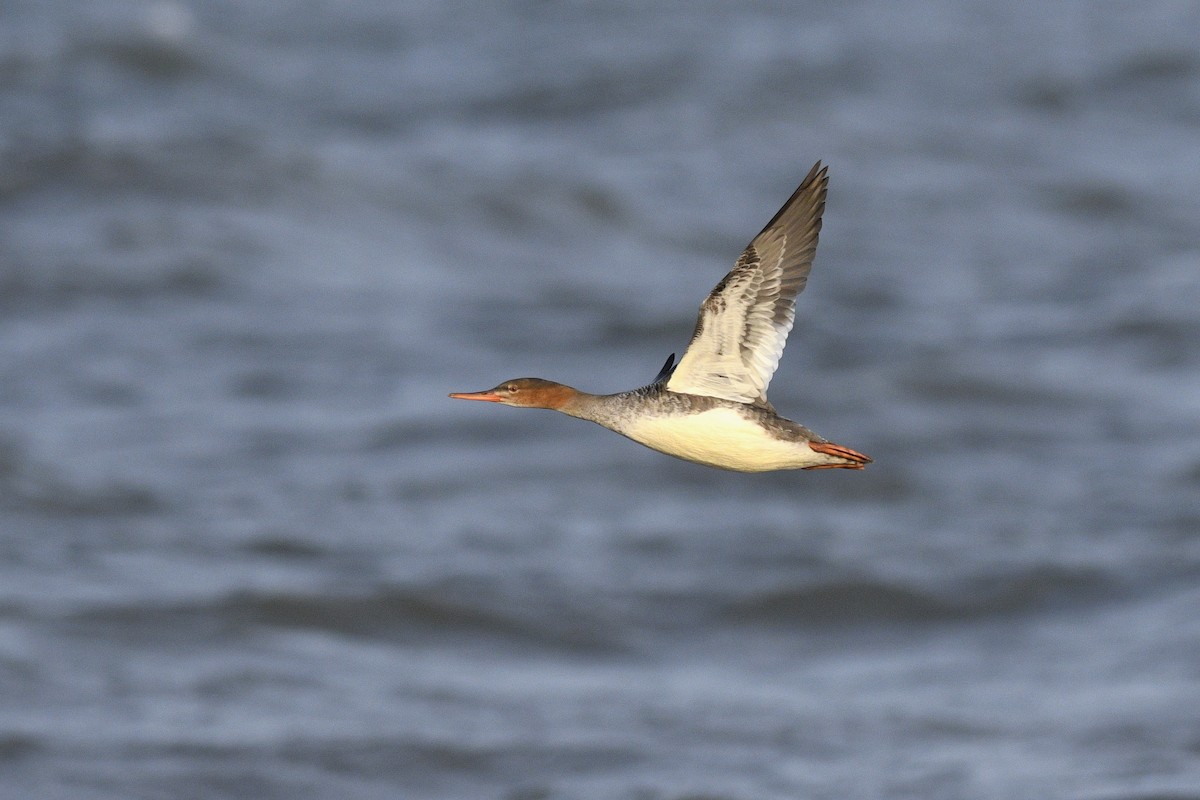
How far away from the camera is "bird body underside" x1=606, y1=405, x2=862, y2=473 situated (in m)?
9.22

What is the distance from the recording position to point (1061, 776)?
18734 mm

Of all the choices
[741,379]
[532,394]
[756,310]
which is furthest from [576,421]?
[756,310]

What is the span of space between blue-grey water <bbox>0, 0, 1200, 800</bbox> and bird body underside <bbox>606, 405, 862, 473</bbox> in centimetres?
1023

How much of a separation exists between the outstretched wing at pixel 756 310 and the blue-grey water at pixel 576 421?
409 inches

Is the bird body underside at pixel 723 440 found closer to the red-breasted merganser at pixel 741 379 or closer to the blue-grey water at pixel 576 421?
the red-breasted merganser at pixel 741 379

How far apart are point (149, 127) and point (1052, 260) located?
17.9 meters

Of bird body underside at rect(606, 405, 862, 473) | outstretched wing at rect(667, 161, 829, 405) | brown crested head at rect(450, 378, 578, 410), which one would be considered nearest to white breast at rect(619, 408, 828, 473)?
bird body underside at rect(606, 405, 862, 473)

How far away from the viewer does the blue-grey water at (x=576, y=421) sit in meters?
20.2

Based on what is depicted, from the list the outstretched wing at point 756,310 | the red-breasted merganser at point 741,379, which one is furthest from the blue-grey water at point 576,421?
the outstretched wing at point 756,310

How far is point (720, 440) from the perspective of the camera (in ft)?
30.3

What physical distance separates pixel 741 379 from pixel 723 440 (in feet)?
1.10

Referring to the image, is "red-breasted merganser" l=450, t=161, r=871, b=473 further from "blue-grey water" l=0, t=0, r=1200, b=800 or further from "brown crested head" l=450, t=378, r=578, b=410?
"blue-grey water" l=0, t=0, r=1200, b=800

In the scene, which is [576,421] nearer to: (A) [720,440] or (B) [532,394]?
(B) [532,394]

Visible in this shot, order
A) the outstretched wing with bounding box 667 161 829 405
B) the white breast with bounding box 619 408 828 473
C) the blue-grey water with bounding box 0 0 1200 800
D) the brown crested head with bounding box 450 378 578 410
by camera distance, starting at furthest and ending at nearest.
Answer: the blue-grey water with bounding box 0 0 1200 800
the brown crested head with bounding box 450 378 578 410
the white breast with bounding box 619 408 828 473
the outstretched wing with bounding box 667 161 829 405
